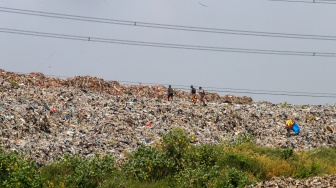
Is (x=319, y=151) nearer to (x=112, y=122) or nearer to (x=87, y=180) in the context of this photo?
(x=112, y=122)

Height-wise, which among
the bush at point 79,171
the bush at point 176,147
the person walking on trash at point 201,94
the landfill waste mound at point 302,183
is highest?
the person walking on trash at point 201,94

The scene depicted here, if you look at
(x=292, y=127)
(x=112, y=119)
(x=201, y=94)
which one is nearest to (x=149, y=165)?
(x=112, y=119)

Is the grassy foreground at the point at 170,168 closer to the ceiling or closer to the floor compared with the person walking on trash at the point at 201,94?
closer to the floor

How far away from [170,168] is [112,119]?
21.7ft

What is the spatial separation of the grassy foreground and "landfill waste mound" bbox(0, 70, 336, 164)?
1.51 metres

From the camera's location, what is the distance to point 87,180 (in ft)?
61.2

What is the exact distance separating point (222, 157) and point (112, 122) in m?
6.44

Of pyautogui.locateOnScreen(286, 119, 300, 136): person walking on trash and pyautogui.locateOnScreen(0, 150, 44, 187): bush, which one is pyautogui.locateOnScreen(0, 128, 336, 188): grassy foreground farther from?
pyautogui.locateOnScreen(286, 119, 300, 136): person walking on trash

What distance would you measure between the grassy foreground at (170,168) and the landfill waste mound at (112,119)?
1512 millimetres

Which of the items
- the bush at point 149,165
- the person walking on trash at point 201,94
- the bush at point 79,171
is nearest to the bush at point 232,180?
the bush at point 149,165

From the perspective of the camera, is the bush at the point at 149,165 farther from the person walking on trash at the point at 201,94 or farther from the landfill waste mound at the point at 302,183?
the person walking on trash at the point at 201,94

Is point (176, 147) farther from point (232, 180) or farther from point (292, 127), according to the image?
point (292, 127)

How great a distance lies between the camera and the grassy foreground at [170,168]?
1816cm

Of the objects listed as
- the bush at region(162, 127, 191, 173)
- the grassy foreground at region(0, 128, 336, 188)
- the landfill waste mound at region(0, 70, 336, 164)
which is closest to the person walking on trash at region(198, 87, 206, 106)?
the landfill waste mound at region(0, 70, 336, 164)
